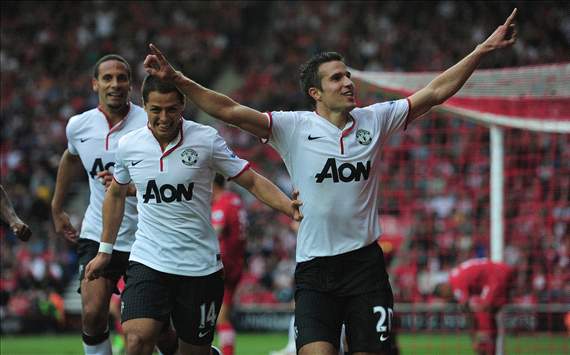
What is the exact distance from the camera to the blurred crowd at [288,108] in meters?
16.6

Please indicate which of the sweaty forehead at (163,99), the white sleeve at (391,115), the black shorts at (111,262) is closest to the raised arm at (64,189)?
the black shorts at (111,262)

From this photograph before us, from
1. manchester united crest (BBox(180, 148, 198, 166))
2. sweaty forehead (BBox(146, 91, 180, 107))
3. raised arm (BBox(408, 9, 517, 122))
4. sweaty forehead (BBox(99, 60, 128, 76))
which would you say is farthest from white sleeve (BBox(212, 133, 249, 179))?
sweaty forehead (BBox(99, 60, 128, 76))

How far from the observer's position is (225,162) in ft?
23.2

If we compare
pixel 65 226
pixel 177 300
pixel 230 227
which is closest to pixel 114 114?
pixel 65 226

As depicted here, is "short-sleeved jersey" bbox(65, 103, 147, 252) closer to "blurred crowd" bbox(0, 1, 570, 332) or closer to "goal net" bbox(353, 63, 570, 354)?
"goal net" bbox(353, 63, 570, 354)

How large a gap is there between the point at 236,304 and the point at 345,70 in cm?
1336

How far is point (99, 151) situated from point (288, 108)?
16.8 m

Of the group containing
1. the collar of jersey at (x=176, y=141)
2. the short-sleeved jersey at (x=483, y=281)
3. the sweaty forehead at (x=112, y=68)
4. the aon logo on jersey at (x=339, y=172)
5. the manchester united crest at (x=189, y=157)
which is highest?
the sweaty forehead at (x=112, y=68)

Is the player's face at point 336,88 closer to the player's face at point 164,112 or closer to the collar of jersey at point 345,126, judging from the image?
the collar of jersey at point 345,126

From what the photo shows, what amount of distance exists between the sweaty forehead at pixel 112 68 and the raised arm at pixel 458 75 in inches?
97.8

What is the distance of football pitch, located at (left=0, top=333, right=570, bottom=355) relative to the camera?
Result: 14336mm

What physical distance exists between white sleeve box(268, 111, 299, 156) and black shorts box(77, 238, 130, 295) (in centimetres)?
197

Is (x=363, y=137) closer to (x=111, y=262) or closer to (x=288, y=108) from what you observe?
(x=111, y=262)

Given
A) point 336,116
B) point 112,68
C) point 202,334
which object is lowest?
point 202,334
